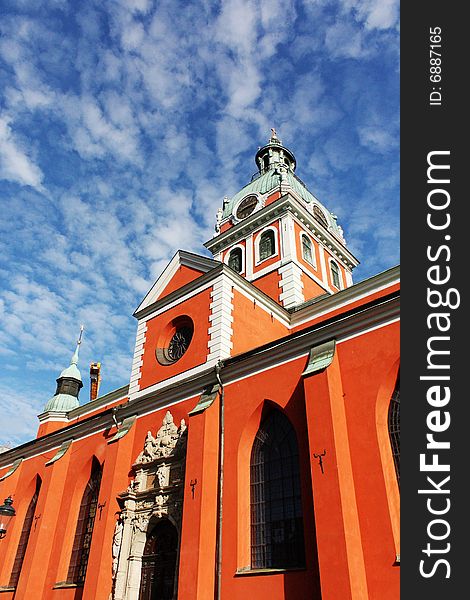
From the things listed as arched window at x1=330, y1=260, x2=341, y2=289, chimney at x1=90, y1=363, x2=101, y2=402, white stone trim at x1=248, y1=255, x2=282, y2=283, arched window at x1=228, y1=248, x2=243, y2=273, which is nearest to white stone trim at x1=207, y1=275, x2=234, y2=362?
white stone trim at x1=248, y1=255, x2=282, y2=283

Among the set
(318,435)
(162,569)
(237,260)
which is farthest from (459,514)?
(237,260)

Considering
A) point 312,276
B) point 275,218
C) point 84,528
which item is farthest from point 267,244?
point 84,528

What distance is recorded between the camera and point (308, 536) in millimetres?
9961

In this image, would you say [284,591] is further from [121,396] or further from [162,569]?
[121,396]

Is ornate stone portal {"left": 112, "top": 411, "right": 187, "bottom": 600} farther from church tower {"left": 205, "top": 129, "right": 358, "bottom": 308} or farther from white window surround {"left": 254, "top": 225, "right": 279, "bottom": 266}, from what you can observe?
white window surround {"left": 254, "top": 225, "right": 279, "bottom": 266}

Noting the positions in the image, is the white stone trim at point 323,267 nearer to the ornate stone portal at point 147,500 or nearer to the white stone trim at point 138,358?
the white stone trim at point 138,358

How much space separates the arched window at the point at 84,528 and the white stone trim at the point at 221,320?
727 centimetres

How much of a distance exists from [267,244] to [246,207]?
3936 millimetres

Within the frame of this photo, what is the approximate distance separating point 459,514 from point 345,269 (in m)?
21.2

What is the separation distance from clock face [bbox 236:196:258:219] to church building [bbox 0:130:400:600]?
151 inches

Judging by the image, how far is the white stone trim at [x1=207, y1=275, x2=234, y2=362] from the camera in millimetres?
14750

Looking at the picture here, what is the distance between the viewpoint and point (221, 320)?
15.2m

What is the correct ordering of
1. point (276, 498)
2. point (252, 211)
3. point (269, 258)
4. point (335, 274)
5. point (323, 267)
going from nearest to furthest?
point (276, 498) < point (269, 258) < point (323, 267) < point (335, 274) < point (252, 211)

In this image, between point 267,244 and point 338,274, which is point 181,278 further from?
point 338,274
